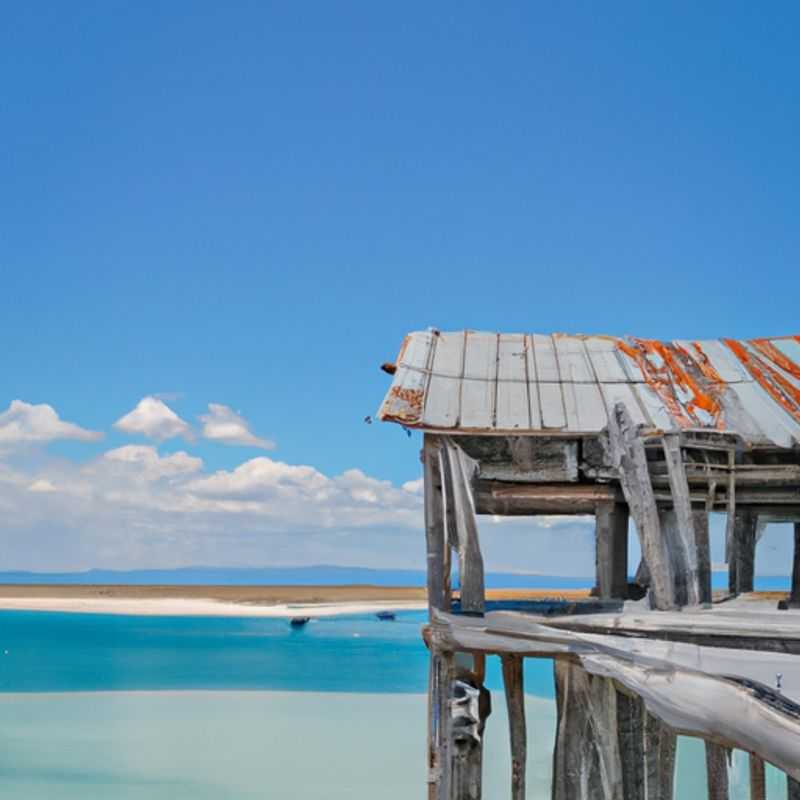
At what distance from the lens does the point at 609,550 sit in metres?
10.1

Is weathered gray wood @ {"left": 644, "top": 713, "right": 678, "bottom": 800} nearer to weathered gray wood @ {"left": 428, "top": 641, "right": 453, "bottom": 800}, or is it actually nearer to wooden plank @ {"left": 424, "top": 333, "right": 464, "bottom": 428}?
weathered gray wood @ {"left": 428, "top": 641, "right": 453, "bottom": 800}

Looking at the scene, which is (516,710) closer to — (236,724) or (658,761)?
(658,761)

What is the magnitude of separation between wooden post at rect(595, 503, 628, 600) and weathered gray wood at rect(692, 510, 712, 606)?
2.35ft

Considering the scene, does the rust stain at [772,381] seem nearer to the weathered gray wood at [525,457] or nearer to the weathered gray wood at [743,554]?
the weathered gray wood at [743,554]

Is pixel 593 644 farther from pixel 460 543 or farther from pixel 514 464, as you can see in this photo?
pixel 514 464

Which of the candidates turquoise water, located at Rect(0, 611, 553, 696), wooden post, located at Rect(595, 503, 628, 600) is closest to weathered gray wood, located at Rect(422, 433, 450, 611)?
wooden post, located at Rect(595, 503, 628, 600)

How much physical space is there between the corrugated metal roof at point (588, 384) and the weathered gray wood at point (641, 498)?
24 cm

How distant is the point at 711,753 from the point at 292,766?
18.2 metres

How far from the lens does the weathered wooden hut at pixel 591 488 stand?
28.7ft

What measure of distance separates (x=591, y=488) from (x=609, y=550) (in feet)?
2.02

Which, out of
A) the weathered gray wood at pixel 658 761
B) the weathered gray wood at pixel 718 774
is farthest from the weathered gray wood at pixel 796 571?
the weathered gray wood at pixel 718 774

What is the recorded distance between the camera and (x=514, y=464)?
33.2 ft

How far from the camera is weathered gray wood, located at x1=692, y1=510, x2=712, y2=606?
10.1 meters

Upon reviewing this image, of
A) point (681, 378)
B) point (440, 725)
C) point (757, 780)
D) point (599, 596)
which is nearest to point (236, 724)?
point (440, 725)
